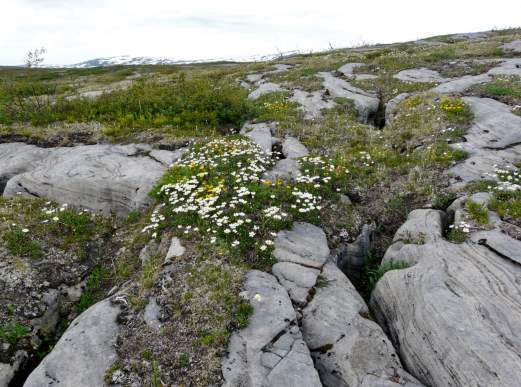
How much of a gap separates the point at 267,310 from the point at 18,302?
5.70m

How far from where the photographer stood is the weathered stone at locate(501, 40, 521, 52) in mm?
27172

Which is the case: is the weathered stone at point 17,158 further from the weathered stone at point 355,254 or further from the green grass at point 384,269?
the green grass at point 384,269

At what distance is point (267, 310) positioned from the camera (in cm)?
732

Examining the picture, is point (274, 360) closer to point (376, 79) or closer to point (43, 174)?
point (43, 174)

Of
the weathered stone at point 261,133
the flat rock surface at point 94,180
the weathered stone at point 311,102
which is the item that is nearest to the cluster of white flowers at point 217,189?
the weathered stone at point 261,133

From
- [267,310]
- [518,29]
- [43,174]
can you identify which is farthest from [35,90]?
[518,29]

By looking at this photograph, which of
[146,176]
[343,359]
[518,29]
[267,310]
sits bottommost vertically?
[343,359]

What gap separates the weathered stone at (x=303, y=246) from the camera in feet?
28.9

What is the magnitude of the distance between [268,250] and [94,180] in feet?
24.1

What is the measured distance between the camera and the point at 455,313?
6.78 meters

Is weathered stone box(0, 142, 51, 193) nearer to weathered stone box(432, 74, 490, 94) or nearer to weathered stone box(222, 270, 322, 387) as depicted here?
weathered stone box(222, 270, 322, 387)

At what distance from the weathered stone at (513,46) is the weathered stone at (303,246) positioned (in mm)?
26589

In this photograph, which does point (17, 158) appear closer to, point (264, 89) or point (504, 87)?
point (264, 89)

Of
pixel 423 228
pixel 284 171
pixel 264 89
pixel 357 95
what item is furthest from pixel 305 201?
pixel 264 89
